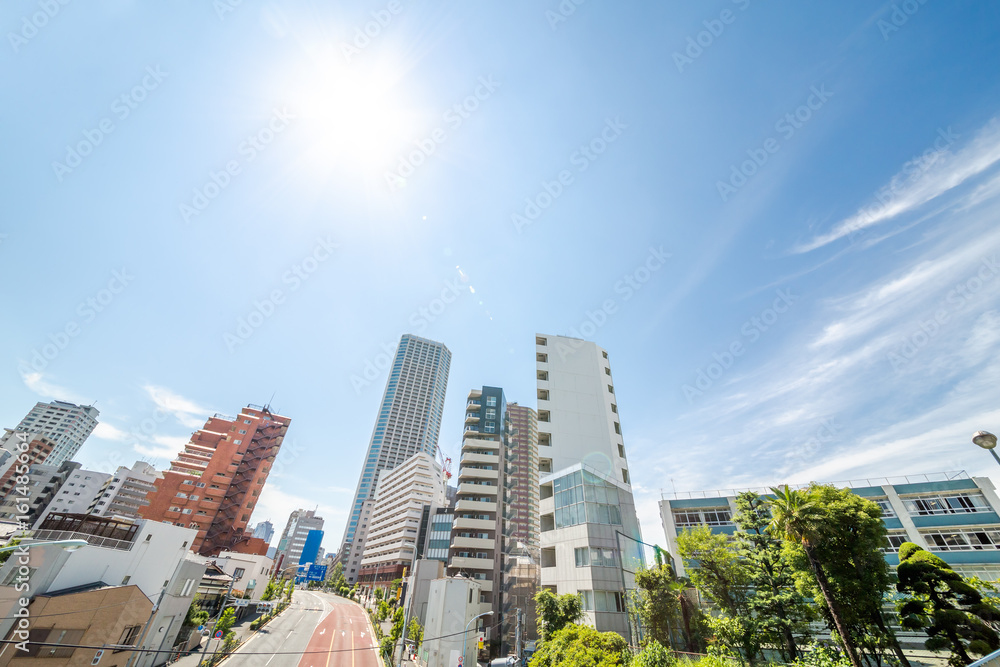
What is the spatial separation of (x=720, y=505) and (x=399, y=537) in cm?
6962

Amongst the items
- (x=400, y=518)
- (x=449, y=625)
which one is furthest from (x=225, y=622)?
(x=400, y=518)

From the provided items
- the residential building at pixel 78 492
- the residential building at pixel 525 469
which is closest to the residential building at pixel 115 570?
the residential building at pixel 525 469

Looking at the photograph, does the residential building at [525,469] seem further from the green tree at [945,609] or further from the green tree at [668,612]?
the green tree at [945,609]

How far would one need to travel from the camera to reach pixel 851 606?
2167 cm

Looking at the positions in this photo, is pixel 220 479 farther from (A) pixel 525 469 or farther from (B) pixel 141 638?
(A) pixel 525 469

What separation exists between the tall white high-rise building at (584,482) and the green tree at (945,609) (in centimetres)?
1680

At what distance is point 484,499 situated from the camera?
57.9m

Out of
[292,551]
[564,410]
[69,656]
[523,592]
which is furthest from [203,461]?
[292,551]

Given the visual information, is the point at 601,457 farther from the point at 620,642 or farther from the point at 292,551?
the point at 292,551

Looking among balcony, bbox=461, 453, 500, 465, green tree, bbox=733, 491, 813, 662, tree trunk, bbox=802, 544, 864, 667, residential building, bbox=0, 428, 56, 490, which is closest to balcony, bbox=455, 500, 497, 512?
balcony, bbox=461, 453, 500, 465

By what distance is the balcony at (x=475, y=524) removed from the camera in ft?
180

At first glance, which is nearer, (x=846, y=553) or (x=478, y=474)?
(x=846, y=553)

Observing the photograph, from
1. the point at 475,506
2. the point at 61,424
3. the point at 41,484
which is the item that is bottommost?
the point at 475,506

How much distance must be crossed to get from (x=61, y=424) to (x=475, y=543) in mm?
158246
